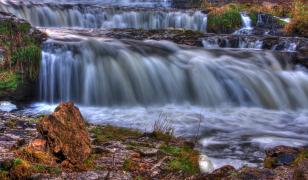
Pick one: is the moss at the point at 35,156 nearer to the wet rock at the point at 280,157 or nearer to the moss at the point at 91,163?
the moss at the point at 91,163

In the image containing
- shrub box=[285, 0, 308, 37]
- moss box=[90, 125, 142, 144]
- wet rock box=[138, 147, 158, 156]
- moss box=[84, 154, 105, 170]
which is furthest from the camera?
shrub box=[285, 0, 308, 37]

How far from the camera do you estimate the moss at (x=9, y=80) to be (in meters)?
11.3

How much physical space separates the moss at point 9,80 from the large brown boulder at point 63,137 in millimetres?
5589

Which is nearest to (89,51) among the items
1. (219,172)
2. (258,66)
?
(258,66)

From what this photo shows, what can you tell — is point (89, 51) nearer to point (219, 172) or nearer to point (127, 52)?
point (127, 52)

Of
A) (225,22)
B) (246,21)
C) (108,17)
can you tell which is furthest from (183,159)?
(108,17)

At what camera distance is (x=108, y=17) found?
20.1 metres

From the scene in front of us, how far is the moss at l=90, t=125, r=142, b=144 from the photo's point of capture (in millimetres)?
7381

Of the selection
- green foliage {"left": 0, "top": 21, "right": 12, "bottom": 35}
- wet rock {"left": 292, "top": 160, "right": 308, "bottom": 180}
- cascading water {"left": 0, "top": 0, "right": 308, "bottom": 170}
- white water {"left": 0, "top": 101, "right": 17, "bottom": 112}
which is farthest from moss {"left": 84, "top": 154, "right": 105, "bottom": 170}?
green foliage {"left": 0, "top": 21, "right": 12, "bottom": 35}

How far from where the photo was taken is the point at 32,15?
19.0 m

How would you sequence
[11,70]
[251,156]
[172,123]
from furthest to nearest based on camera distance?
[11,70]
[172,123]
[251,156]

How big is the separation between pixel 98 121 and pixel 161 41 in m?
5.77

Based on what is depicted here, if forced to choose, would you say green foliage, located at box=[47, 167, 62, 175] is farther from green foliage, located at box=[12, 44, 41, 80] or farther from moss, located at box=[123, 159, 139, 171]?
green foliage, located at box=[12, 44, 41, 80]

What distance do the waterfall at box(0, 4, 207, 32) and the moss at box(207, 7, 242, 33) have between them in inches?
16.5
